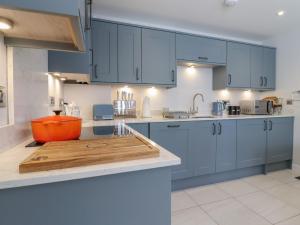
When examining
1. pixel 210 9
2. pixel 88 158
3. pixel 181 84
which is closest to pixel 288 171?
pixel 181 84

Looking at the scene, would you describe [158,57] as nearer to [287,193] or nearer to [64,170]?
[64,170]

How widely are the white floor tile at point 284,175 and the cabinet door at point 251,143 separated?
26 cm

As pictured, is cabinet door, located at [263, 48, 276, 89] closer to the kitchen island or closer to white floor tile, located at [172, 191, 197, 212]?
white floor tile, located at [172, 191, 197, 212]

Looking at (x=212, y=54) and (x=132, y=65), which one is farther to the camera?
(x=212, y=54)

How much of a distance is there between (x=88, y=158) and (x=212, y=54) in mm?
2584

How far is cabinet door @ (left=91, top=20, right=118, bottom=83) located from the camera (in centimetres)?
219

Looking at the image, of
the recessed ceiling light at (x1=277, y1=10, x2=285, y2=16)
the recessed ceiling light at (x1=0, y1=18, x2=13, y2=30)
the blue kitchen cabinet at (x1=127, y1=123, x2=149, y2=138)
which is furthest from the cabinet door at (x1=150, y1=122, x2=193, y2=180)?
the recessed ceiling light at (x1=277, y1=10, x2=285, y2=16)

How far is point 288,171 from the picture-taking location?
2.84m

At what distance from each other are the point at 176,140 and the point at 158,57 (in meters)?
1.15

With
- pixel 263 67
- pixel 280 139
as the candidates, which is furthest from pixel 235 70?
pixel 280 139

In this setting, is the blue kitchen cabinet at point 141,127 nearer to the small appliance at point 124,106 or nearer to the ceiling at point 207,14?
the small appliance at point 124,106

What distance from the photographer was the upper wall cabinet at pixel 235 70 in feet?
9.28

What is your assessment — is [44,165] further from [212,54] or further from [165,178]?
[212,54]

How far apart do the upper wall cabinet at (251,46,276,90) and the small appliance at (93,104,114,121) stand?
2413 millimetres
